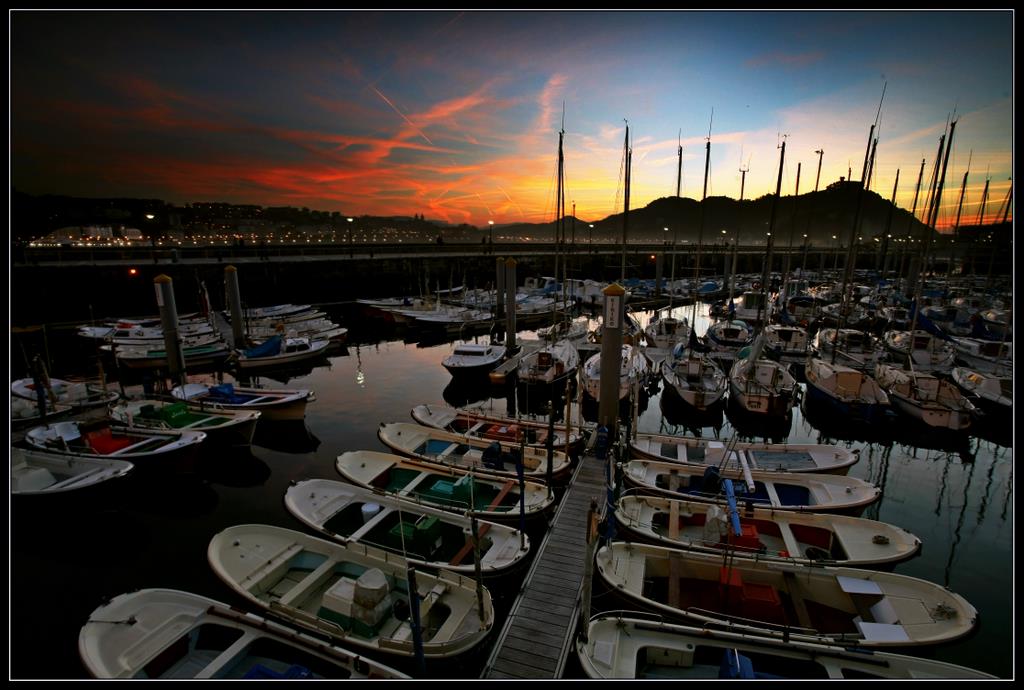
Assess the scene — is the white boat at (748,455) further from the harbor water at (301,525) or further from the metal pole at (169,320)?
the metal pole at (169,320)

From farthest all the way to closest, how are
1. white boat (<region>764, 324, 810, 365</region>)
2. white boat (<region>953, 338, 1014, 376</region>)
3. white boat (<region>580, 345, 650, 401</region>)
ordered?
white boat (<region>764, 324, 810, 365</region>) < white boat (<region>953, 338, 1014, 376</region>) < white boat (<region>580, 345, 650, 401</region>)

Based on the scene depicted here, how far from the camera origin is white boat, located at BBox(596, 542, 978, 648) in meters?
8.23

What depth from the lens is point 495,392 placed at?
90.4 feet

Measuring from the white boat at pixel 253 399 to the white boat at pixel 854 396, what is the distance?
25.0m

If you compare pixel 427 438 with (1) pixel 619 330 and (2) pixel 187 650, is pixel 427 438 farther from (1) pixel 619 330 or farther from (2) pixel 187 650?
(2) pixel 187 650

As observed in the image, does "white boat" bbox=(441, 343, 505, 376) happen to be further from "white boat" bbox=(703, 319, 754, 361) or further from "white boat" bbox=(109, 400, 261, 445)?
"white boat" bbox=(703, 319, 754, 361)

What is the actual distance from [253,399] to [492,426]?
39.2ft

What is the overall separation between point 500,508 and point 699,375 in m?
14.9

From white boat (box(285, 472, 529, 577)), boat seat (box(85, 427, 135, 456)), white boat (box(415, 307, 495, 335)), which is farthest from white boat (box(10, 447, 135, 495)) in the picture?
white boat (box(415, 307, 495, 335))

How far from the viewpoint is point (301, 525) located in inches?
531

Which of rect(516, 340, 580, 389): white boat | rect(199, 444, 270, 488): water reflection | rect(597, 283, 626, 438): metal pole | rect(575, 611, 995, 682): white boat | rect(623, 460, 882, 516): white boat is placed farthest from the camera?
rect(516, 340, 580, 389): white boat

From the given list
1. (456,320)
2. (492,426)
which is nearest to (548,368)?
(492,426)

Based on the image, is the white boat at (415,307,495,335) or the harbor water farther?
the white boat at (415,307,495,335)

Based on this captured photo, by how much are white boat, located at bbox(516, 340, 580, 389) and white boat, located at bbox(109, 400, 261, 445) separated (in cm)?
1300
